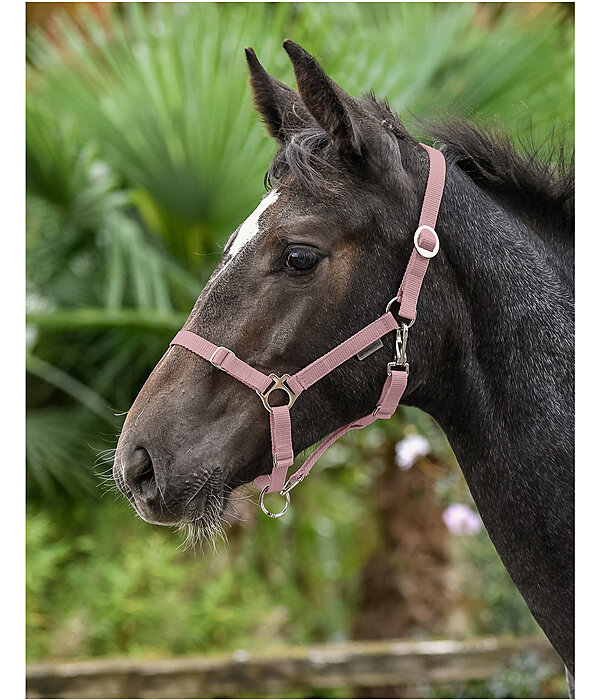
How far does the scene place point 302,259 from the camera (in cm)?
161

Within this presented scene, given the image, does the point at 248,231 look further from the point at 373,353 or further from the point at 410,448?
the point at 410,448

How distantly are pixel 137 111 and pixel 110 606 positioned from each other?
3.07 m

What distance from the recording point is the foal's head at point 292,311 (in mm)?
1581

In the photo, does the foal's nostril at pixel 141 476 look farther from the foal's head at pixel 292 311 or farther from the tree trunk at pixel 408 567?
the tree trunk at pixel 408 567

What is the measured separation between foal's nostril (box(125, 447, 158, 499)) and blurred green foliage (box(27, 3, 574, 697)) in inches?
87.4

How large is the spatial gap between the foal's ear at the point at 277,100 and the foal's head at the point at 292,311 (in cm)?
15

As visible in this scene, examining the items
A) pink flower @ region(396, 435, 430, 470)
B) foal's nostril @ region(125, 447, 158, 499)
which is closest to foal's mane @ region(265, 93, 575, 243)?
foal's nostril @ region(125, 447, 158, 499)

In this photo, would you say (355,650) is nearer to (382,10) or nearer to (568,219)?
(568,219)

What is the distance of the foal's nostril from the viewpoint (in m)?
1.57

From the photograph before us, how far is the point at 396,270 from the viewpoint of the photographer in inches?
65.7

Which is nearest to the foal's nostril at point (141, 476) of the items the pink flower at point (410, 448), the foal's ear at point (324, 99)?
the foal's ear at point (324, 99)

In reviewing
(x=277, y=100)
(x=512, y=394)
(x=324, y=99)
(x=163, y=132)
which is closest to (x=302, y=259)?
(x=324, y=99)

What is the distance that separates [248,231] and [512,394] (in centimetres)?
75
